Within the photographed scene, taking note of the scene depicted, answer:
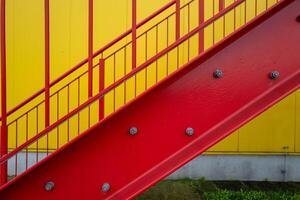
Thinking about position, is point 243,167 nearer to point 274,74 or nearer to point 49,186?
point 274,74

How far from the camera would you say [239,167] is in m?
5.54

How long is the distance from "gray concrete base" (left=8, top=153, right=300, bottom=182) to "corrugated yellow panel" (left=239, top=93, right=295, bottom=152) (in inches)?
6.9

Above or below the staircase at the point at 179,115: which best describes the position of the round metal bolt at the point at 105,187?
below

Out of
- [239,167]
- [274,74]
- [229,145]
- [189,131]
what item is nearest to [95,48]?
[229,145]

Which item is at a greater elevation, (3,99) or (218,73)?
(218,73)

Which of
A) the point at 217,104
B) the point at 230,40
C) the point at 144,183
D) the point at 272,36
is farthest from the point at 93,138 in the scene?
the point at 272,36

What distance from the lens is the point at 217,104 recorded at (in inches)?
91.0

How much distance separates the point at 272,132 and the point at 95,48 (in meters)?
3.32

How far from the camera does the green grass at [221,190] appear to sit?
4.72m

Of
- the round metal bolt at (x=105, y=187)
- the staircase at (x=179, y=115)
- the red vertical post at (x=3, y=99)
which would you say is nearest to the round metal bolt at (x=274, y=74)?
the staircase at (x=179, y=115)

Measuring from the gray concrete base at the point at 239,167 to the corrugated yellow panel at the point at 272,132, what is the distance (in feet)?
0.57

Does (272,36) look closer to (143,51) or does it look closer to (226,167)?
(143,51)

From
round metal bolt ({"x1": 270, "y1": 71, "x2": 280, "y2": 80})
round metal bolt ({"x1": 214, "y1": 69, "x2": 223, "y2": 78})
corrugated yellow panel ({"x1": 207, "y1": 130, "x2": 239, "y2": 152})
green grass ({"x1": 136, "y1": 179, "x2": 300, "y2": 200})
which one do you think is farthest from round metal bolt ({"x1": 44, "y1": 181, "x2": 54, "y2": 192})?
corrugated yellow panel ({"x1": 207, "y1": 130, "x2": 239, "y2": 152})

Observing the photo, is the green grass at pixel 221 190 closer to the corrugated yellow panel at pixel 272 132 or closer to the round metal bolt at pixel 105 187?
the corrugated yellow panel at pixel 272 132
